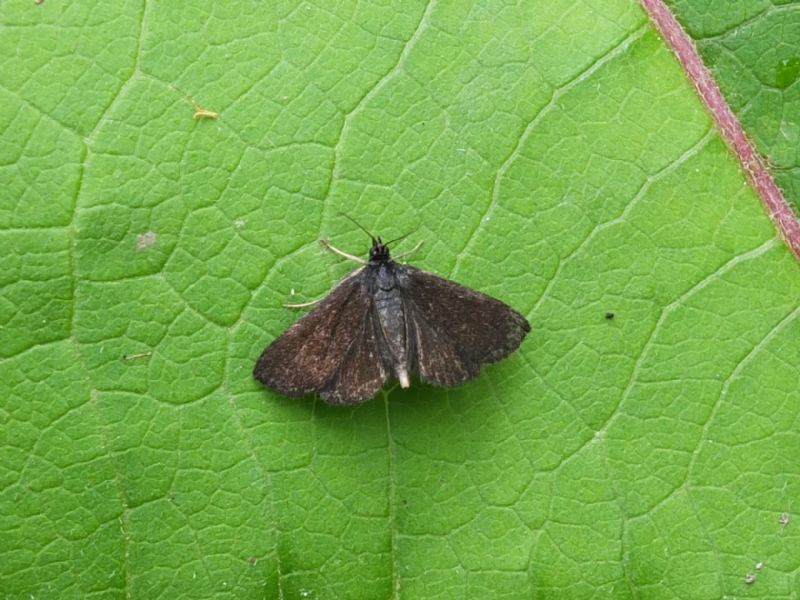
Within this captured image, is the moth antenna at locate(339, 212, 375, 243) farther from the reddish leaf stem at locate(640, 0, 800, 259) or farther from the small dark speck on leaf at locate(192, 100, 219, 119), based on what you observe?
the reddish leaf stem at locate(640, 0, 800, 259)

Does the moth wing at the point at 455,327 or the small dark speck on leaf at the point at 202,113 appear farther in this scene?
the moth wing at the point at 455,327

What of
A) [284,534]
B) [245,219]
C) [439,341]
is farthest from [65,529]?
[439,341]

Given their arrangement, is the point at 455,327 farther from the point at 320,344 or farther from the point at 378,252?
the point at 320,344

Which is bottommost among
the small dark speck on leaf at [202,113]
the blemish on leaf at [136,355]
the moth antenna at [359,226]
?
the blemish on leaf at [136,355]

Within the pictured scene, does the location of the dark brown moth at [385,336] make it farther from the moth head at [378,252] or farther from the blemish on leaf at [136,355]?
the blemish on leaf at [136,355]

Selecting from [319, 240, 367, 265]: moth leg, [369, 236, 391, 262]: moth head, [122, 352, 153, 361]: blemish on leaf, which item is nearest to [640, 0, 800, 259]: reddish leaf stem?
[369, 236, 391, 262]: moth head

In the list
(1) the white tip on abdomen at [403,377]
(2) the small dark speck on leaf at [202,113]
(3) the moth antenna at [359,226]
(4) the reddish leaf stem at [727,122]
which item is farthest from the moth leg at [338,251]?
(4) the reddish leaf stem at [727,122]
